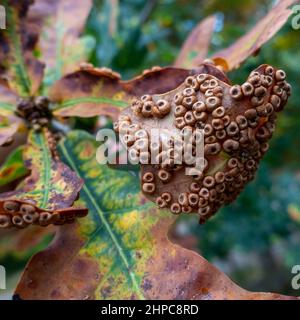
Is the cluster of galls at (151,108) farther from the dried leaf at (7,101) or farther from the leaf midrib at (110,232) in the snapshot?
the dried leaf at (7,101)

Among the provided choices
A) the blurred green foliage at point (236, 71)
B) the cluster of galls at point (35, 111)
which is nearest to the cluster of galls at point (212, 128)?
the cluster of galls at point (35, 111)

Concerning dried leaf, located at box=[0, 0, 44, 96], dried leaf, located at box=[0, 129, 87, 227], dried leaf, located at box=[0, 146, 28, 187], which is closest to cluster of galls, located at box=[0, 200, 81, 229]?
dried leaf, located at box=[0, 129, 87, 227]

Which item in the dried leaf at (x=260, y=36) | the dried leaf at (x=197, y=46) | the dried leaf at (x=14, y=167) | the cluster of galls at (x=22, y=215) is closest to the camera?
the cluster of galls at (x=22, y=215)

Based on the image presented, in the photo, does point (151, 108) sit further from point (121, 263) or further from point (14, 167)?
point (14, 167)

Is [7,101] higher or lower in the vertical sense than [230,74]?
lower

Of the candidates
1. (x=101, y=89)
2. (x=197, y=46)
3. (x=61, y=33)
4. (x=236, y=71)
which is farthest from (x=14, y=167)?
(x=236, y=71)

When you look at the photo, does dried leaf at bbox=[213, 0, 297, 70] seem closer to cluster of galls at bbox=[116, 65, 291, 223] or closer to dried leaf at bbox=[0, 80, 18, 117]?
cluster of galls at bbox=[116, 65, 291, 223]
